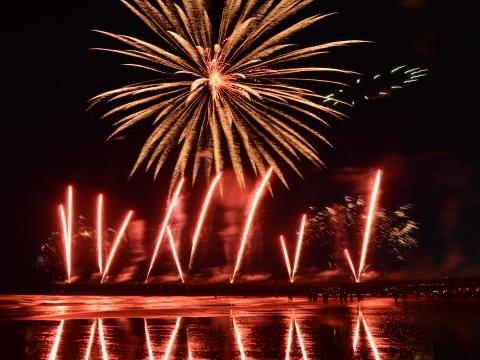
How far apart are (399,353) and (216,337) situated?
5.04m

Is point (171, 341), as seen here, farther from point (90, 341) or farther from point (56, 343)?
point (56, 343)

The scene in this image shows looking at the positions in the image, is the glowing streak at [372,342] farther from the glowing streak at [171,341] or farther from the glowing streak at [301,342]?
the glowing streak at [171,341]

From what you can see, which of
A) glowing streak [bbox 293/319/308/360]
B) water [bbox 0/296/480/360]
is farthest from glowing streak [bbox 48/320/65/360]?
glowing streak [bbox 293/319/308/360]

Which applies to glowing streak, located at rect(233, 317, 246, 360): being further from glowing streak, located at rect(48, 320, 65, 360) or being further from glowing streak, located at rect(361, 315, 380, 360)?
glowing streak, located at rect(48, 320, 65, 360)

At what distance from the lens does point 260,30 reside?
17797 mm

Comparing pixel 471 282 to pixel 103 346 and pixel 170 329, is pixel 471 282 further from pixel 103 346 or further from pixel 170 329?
pixel 103 346

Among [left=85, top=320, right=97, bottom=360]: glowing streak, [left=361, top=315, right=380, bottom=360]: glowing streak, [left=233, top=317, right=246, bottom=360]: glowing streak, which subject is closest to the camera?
[left=361, top=315, right=380, bottom=360]: glowing streak

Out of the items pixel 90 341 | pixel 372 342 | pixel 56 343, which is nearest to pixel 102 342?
pixel 90 341

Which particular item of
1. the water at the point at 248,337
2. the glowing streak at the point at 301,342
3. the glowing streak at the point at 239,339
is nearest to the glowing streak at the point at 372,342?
the water at the point at 248,337

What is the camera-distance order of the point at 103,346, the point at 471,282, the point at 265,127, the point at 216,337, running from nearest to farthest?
the point at 103,346 → the point at 216,337 → the point at 265,127 → the point at 471,282

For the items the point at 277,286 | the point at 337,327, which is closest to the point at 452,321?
the point at 337,327

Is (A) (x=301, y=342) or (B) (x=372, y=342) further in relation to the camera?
(A) (x=301, y=342)

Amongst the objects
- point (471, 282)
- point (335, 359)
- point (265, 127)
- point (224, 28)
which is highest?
point (224, 28)

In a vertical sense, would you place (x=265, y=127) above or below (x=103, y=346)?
above
